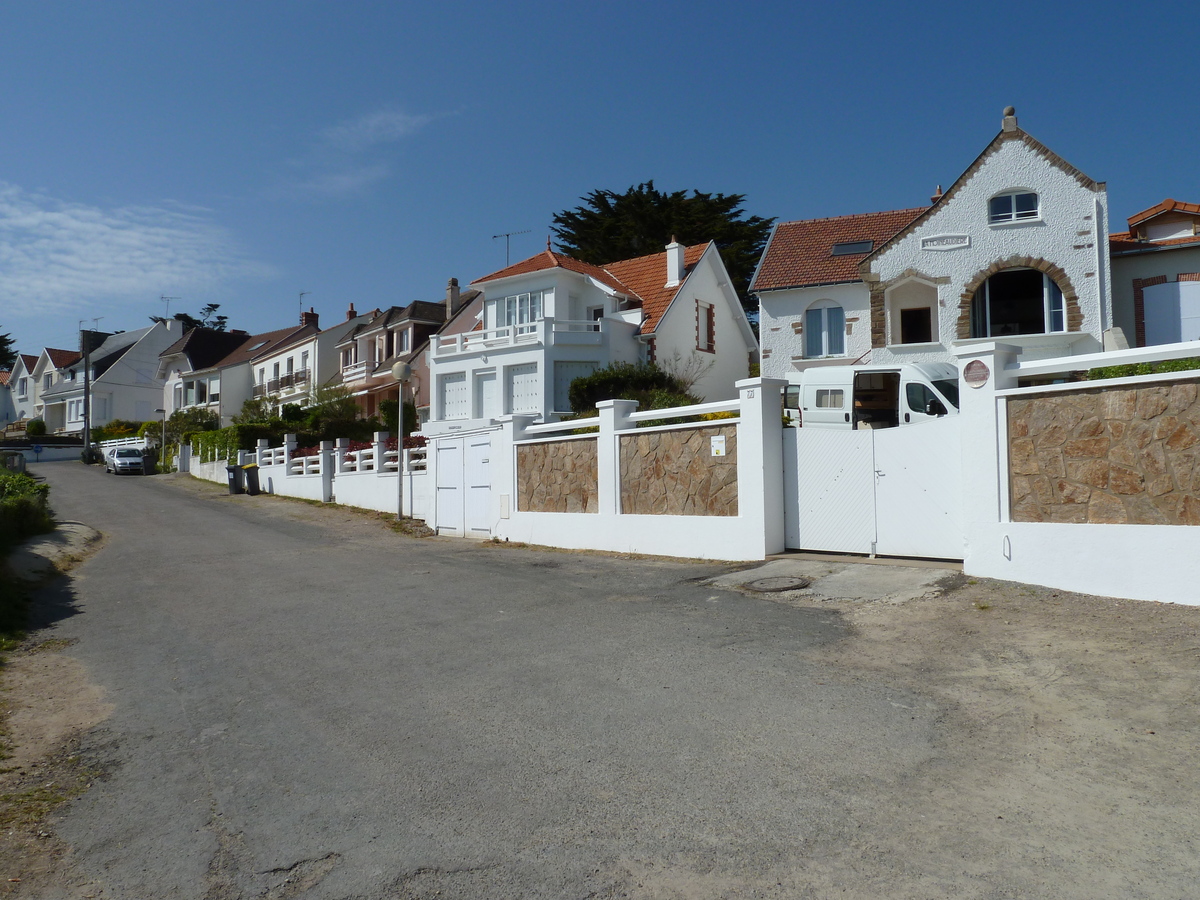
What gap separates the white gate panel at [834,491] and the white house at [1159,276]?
52.7 feet

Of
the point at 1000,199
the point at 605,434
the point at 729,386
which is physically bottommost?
the point at 605,434

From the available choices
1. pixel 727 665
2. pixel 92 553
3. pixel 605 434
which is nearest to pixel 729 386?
pixel 605 434

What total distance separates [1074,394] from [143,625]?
10.5 metres

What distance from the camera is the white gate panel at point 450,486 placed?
19516 mm

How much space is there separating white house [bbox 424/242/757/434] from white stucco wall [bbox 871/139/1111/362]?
1082 centimetres

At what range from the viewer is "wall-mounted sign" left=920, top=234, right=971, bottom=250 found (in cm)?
2461

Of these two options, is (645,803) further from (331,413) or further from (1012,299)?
(331,413)

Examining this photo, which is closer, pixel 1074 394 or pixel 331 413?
pixel 1074 394

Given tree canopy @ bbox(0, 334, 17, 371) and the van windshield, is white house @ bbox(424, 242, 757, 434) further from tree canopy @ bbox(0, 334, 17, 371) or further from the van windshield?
tree canopy @ bbox(0, 334, 17, 371)

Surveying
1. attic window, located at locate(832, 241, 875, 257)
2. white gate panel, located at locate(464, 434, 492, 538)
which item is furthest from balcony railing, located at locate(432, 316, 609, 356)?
white gate panel, located at locate(464, 434, 492, 538)

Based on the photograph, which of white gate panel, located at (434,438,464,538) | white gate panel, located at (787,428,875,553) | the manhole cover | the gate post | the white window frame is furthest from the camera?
the white window frame

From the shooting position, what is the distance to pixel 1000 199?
2436 centimetres

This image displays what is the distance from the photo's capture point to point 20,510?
16969 millimetres

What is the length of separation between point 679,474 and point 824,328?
15835 millimetres
